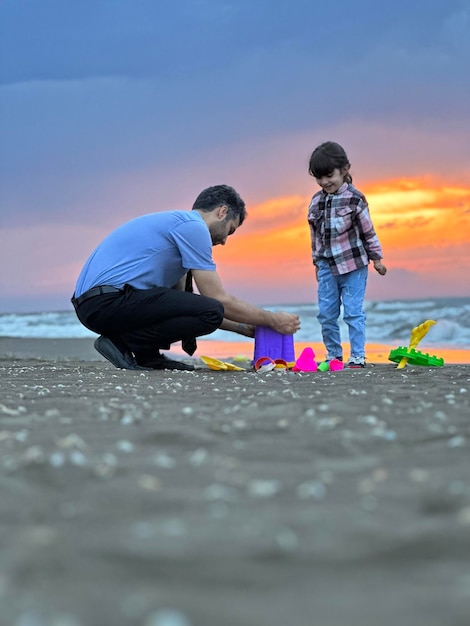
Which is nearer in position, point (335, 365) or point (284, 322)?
point (284, 322)

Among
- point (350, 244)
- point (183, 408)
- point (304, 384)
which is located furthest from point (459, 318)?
point (183, 408)

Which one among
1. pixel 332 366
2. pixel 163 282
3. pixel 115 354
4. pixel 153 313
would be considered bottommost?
pixel 332 366

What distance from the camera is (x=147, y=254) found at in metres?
5.32

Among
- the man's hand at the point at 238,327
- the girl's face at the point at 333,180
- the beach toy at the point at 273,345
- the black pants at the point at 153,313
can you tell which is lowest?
the beach toy at the point at 273,345

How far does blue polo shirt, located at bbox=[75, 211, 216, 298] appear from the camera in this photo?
517 centimetres

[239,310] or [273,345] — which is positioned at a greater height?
[239,310]

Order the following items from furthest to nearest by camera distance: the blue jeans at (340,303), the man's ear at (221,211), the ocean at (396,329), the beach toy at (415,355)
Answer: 1. the ocean at (396,329)
2. the blue jeans at (340,303)
3. the beach toy at (415,355)
4. the man's ear at (221,211)

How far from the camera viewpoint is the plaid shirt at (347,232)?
240 inches

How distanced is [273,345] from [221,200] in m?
1.26

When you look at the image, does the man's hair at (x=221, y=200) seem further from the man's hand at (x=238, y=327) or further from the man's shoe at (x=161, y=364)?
the man's shoe at (x=161, y=364)

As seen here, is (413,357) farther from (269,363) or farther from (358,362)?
(269,363)

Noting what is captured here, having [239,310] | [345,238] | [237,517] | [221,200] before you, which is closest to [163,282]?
[239,310]

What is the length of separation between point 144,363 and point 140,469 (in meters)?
3.95

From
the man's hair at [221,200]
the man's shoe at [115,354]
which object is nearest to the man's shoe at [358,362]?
the man's hair at [221,200]
